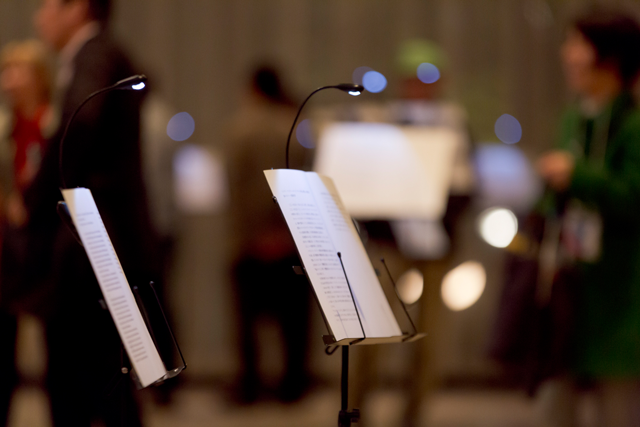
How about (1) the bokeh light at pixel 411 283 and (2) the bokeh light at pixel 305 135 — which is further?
(2) the bokeh light at pixel 305 135

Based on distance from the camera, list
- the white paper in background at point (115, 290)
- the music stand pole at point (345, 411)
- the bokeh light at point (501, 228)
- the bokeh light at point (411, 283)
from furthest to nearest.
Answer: the bokeh light at point (411, 283)
the bokeh light at point (501, 228)
the music stand pole at point (345, 411)
the white paper in background at point (115, 290)

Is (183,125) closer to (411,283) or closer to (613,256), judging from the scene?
(411,283)

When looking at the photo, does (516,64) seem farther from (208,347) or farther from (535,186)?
(208,347)

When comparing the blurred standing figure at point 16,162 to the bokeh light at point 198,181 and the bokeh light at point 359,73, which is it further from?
the bokeh light at point 359,73

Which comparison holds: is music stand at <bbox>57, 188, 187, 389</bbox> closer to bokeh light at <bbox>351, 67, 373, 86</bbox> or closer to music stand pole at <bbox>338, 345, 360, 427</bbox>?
music stand pole at <bbox>338, 345, 360, 427</bbox>

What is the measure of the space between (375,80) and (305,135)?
2.29ft

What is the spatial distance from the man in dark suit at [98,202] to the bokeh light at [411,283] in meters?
1.16

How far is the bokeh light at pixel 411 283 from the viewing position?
2742mm

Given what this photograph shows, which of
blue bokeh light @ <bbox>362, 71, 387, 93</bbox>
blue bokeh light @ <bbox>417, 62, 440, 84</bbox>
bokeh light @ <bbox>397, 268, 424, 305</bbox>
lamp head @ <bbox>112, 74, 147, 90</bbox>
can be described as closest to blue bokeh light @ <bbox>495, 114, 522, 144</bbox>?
blue bokeh light @ <bbox>362, 71, 387, 93</bbox>

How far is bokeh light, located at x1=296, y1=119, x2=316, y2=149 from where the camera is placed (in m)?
3.42

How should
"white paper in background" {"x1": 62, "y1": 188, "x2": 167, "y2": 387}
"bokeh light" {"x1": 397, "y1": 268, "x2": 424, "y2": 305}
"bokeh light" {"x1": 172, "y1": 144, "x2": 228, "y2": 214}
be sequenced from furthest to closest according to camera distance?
1. "bokeh light" {"x1": 172, "y1": 144, "x2": 228, "y2": 214}
2. "bokeh light" {"x1": 397, "y1": 268, "x2": 424, "y2": 305}
3. "white paper in background" {"x1": 62, "y1": 188, "x2": 167, "y2": 387}

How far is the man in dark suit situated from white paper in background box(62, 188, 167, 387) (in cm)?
51

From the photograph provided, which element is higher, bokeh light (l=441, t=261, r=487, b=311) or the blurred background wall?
the blurred background wall

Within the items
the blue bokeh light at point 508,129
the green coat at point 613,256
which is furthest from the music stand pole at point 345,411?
the blue bokeh light at point 508,129
